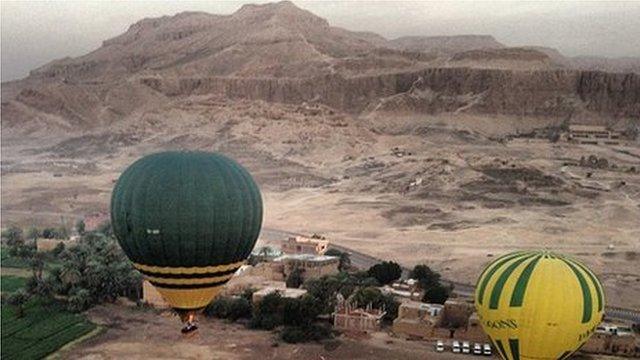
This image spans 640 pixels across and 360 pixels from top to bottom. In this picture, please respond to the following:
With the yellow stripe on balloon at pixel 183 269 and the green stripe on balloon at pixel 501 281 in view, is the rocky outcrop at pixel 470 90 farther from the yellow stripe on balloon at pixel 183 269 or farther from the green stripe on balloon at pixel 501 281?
the yellow stripe on balloon at pixel 183 269

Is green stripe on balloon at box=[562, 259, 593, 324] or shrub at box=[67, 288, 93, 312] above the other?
green stripe on balloon at box=[562, 259, 593, 324]

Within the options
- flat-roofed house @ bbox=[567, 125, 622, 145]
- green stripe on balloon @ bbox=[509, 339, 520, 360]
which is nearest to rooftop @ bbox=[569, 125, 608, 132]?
flat-roofed house @ bbox=[567, 125, 622, 145]

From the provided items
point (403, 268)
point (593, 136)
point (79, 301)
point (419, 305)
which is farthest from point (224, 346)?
point (593, 136)

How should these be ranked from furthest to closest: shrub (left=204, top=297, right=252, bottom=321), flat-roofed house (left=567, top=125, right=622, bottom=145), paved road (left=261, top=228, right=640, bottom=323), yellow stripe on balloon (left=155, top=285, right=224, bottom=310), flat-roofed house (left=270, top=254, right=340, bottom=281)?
flat-roofed house (left=567, top=125, right=622, bottom=145), flat-roofed house (left=270, top=254, right=340, bottom=281), paved road (left=261, top=228, right=640, bottom=323), shrub (left=204, top=297, right=252, bottom=321), yellow stripe on balloon (left=155, top=285, right=224, bottom=310)

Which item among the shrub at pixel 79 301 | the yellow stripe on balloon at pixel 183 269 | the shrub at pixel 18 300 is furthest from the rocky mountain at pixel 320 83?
the yellow stripe on balloon at pixel 183 269

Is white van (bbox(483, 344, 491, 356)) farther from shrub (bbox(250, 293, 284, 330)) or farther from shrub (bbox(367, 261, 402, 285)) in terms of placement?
shrub (bbox(367, 261, 402, 285))

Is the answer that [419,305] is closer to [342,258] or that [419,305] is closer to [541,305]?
[342,258]

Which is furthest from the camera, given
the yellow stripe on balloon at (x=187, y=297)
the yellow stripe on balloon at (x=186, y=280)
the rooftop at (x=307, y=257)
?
the rooftop at (x=307, y=257)
